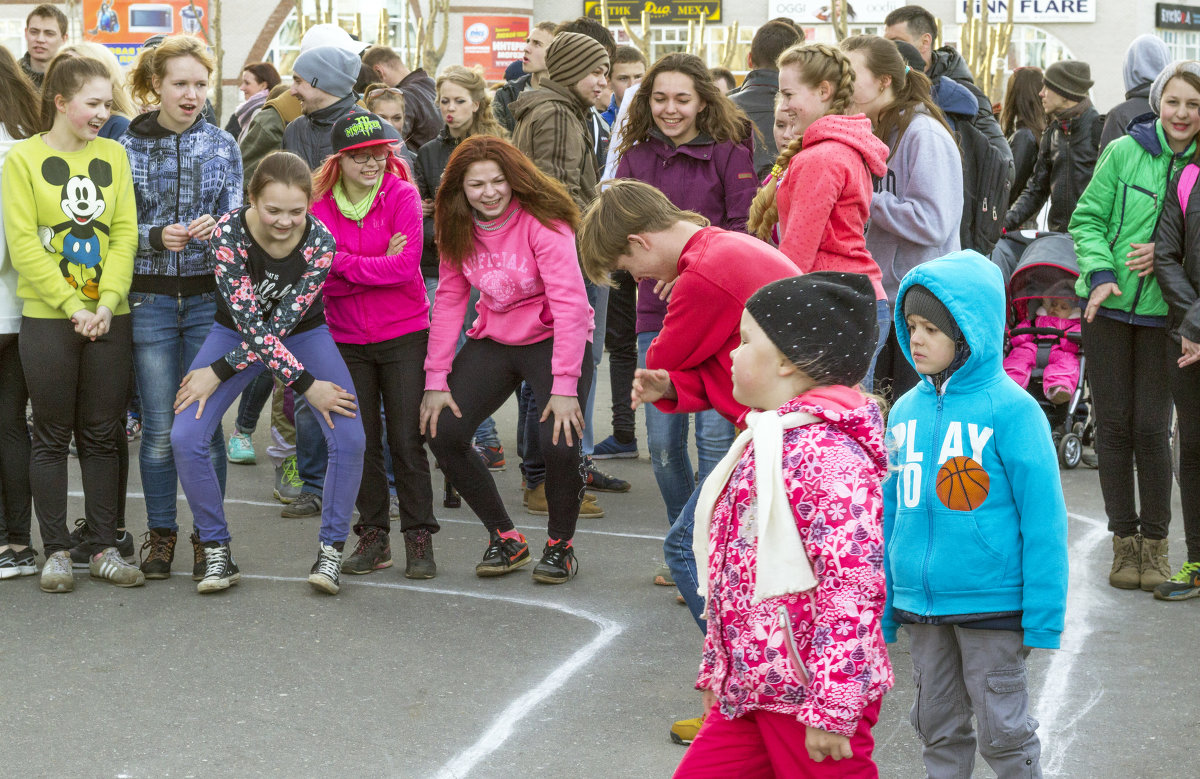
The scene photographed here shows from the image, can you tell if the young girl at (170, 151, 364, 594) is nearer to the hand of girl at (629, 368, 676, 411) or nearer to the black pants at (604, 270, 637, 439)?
the hand of girl at (629, 368, 676, 411)

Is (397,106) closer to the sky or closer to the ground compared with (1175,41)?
closer to the ground

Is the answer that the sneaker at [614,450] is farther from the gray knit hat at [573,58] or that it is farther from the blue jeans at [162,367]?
the blue jeans at [162,367]

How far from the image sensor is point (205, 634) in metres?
5.12

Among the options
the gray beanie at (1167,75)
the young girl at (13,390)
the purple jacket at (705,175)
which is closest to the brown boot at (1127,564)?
the gray beanie at (1167,75)

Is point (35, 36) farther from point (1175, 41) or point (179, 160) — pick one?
point (1175, 41)

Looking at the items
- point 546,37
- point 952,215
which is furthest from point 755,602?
point 546,37

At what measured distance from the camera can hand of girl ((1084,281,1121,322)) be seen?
5.58m

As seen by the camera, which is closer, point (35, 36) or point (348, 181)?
point (348, 181)

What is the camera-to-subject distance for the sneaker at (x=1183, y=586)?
5.52m

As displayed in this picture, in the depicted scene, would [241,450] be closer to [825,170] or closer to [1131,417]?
[825,170]

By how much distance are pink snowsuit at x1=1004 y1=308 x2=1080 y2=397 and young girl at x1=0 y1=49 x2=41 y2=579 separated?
18.3ft

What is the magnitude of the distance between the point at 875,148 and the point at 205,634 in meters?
3.11

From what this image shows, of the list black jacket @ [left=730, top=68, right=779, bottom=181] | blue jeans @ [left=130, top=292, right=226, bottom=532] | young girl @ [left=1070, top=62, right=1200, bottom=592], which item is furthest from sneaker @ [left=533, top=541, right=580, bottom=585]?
black jacket @ [left=730, top=68, right=779, bottom=181]

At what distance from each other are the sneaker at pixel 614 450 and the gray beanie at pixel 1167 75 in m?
3.80
